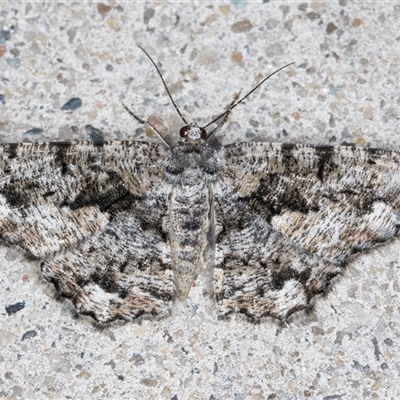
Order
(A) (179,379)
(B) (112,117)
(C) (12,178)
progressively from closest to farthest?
→ (C) (12,178)
(A) (179,379)
(B) (112,117)

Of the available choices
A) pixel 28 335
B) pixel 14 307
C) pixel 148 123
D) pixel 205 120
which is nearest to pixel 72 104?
pixel 148 123

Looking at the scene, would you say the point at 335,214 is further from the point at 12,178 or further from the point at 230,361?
the point at 12,178

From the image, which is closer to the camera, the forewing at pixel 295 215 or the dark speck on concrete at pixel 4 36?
the forewing at pixel 295 215

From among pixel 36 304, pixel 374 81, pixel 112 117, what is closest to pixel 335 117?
pixel 374 81

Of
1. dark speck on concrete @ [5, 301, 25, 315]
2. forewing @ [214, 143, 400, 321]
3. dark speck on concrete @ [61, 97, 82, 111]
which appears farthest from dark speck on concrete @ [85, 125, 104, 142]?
dark speck on concrete @ [5, 301, 25, 315]

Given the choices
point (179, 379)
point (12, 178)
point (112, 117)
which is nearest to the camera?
point (12, 178)

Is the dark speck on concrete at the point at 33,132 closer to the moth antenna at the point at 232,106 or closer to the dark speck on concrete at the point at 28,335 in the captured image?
the moth antenna at the point at 232,106

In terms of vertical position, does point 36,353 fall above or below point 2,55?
below

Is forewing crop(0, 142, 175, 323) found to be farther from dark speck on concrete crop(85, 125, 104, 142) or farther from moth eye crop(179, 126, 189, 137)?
dark speck on concrete crop(85, 125, 104, 142)

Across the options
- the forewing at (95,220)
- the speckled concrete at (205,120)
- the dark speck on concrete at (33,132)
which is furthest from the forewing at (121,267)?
the dark speck on concrete at (33,132)
